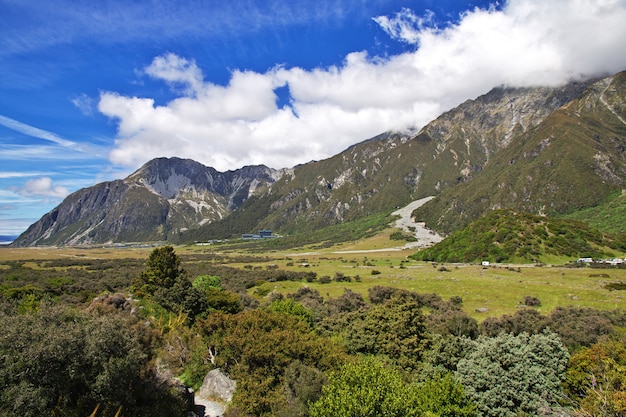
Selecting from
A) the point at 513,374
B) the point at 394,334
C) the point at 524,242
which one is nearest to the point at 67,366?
the point at 513,374

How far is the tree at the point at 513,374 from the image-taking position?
19578 mm

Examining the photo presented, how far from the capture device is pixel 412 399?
56.4 ft

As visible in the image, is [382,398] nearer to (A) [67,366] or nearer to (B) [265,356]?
(B) [265,356]

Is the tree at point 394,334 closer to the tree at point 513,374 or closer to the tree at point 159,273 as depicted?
the tree at point 513,374

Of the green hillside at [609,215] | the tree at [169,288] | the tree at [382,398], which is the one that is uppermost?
the tree at [169,288]

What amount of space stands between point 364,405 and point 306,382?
575 cm

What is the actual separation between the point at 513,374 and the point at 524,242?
82738 millimetres

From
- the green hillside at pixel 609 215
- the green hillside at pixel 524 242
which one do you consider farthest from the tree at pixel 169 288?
the green hillside at pixel 609 215

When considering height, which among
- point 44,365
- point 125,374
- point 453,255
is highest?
point 44,365

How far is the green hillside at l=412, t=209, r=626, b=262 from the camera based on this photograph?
285 ft

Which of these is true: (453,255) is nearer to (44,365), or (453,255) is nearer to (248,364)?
(248,364)

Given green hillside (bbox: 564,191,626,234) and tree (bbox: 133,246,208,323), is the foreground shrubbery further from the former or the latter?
green hillside (bbox: 564,191,626,234)

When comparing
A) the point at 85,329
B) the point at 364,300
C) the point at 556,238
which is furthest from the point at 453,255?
the point at 85,329

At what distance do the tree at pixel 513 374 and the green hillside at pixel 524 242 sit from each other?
239 ft
